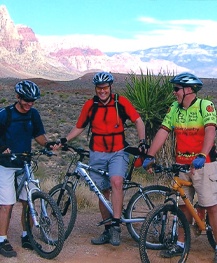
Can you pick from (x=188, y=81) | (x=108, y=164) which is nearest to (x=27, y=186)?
(x=108, y=164)

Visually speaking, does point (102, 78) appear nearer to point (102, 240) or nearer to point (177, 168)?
point (177, 168)

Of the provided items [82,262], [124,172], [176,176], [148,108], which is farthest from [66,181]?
[148,108]

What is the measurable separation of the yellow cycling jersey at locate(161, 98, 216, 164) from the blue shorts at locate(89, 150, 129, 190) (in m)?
0.82

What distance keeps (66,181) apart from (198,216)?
1586 mm

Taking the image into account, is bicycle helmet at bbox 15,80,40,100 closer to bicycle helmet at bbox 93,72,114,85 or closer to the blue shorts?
bicycle helmet at bbox 93,72,114,85

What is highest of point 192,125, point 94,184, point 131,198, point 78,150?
point 192,125

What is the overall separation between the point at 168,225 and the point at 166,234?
11cm

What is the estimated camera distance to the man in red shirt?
6.11 metres

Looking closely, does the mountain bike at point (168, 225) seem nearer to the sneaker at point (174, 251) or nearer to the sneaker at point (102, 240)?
the sneaker at point (174, 251)

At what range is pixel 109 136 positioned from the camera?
618cm

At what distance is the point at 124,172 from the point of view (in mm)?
6180

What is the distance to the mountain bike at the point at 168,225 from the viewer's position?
5.21 metres

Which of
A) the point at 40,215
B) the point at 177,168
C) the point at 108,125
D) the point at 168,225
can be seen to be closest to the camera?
the point at 177,168

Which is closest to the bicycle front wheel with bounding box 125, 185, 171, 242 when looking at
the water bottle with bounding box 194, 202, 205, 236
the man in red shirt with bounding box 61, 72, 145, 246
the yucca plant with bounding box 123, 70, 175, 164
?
the man in red shirt with bounding box 61, 72, 145, 246
